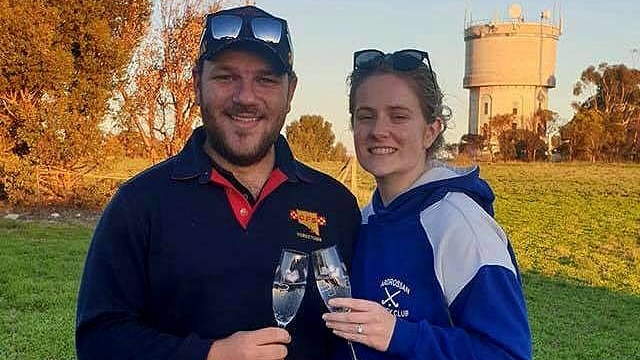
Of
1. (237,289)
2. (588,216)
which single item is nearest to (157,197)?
(237,289)

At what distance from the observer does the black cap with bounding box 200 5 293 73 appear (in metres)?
2.66

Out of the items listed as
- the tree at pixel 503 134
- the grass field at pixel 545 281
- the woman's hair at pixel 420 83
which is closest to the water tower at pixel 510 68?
the tree at pixel 503 134

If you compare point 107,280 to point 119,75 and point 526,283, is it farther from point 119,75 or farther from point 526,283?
point 119,75

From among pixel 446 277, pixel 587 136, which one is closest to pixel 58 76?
pixel 446 277

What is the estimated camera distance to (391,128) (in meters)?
2.82

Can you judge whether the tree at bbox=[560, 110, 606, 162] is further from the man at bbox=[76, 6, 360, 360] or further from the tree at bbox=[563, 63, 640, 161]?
the man at bbox=[76, 6, 360, 360]

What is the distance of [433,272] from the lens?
2486 mm

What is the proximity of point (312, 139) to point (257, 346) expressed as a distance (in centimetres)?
3891

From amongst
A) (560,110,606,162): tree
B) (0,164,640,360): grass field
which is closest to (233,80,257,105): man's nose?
(0,164,640,360): grass field

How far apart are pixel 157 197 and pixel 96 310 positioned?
0.40 meters

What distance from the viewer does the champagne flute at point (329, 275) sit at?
252 centimetres

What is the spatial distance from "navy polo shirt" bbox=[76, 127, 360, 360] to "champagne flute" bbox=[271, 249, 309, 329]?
11 cm

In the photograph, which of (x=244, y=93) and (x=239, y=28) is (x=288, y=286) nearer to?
(x=244, y=93)

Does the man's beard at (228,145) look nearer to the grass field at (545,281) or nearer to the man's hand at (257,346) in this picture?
the man's hand at (257,346)
